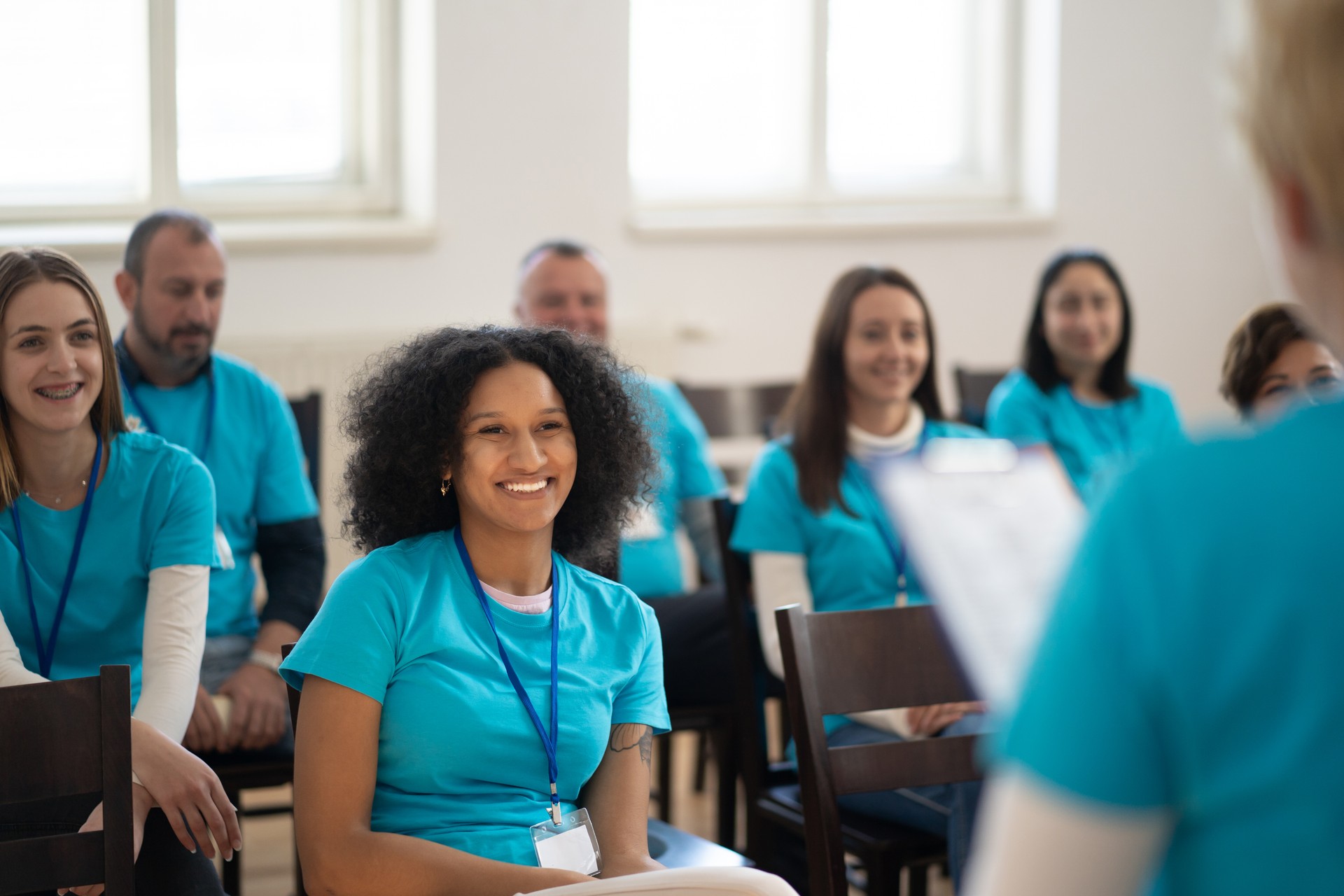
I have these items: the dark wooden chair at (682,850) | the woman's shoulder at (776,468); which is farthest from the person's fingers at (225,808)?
the woman's shoulder at (776,468)

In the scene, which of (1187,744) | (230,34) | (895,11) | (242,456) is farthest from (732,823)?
(895,11)

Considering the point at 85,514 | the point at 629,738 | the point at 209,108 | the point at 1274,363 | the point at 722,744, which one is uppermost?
the point at 209,108

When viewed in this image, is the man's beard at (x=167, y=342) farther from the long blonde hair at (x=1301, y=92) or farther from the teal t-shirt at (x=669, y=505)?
the long blonde hair at (x=1301, y=92)

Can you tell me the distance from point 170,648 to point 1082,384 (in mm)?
2457

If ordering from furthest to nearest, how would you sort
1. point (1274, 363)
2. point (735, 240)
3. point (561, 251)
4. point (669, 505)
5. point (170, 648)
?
point (735, 240) < point (561, 251) < point (669, 505) < point (1274, 363) < point (170, 648)

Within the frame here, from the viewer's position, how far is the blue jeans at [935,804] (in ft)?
6.06

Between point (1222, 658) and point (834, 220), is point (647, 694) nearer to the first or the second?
point (1222, 658)

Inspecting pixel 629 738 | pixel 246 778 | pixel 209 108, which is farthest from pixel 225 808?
pixel 209 108

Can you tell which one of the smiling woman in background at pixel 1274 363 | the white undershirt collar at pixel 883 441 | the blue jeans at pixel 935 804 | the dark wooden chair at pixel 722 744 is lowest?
the dark wooden chair at pixel 722 744

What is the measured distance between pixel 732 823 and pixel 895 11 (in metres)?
3.56

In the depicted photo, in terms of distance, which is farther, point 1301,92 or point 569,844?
point 569,844

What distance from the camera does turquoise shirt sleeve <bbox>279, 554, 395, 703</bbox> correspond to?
1.44 m

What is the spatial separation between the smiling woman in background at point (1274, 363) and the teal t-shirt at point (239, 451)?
1826mm

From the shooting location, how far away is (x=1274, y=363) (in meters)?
2.46
